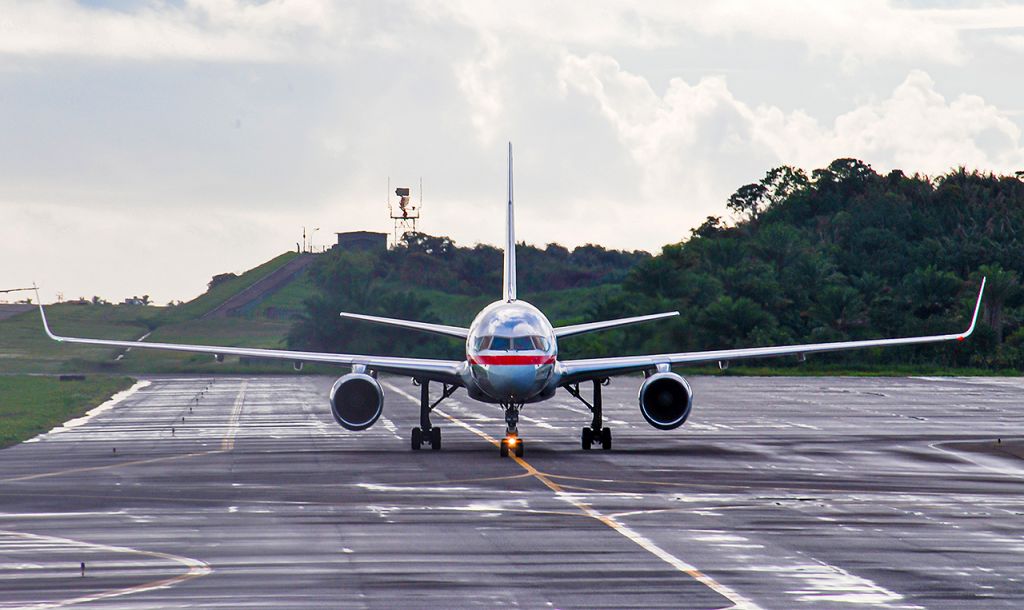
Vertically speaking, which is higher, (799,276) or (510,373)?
(799,276)

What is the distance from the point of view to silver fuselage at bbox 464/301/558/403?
34375 millimetres

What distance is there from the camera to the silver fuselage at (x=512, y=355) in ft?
113

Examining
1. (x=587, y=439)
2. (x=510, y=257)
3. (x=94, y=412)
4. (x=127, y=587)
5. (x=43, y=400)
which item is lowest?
(x=127, y=587)

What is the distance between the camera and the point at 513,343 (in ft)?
113

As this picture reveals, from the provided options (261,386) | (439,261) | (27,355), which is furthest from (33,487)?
(439,261)

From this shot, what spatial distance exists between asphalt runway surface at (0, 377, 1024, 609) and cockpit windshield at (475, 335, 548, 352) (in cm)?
264

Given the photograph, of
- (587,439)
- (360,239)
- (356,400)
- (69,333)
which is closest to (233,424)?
(356,400)

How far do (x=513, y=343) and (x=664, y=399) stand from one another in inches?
172

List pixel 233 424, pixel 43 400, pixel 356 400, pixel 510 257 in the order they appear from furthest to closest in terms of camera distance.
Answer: pixel 43 400 → pixel 233 424 → pixel 510 257 → pixel 356 400

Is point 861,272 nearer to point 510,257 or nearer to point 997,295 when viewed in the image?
point 997,295

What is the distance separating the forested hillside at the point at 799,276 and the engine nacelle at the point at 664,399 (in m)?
59.4

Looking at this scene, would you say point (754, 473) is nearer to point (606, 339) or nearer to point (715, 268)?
point (606, 339)

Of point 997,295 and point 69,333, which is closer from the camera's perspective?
point 997,295

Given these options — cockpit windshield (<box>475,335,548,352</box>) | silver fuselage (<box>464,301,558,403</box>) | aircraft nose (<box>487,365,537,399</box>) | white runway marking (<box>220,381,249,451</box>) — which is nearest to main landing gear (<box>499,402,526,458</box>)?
silver fuselage (<box>464,301,558,403</box>)
